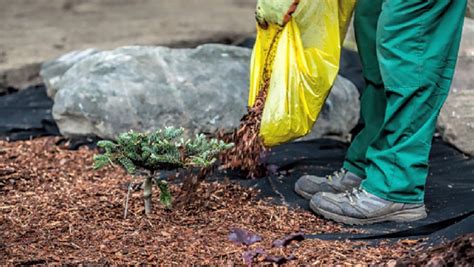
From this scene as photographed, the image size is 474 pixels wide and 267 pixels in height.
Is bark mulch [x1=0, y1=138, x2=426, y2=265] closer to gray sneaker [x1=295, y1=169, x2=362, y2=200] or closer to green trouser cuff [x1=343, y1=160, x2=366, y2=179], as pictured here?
gray sneaker [x1=295, y1=169, x2=362, y2=200]

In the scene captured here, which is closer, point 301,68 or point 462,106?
point 301,68

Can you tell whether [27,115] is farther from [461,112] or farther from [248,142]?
[461,112]

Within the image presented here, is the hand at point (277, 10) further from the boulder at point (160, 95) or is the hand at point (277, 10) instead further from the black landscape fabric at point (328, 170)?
the boulder at point (160, 95)

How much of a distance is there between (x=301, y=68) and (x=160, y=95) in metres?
1.57

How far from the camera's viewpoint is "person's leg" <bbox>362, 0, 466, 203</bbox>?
14.3 feet

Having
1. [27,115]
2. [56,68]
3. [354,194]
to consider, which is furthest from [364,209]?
[56,68]

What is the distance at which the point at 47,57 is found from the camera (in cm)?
755

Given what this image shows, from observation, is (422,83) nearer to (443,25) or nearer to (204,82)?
(443,25)

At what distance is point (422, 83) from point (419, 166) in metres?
0.37

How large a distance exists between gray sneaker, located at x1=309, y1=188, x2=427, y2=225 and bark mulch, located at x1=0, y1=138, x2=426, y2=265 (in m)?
0.06

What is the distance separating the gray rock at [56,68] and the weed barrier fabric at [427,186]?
5.44ft

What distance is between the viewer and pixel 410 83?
173 inches

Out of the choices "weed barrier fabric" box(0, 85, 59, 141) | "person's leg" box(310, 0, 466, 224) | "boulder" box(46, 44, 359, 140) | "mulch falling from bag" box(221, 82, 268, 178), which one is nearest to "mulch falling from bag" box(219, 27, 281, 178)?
"mulch falling from bag" box(221, 82, 268, 178)

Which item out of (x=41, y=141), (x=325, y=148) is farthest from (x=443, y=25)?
(x=41, y=141)
